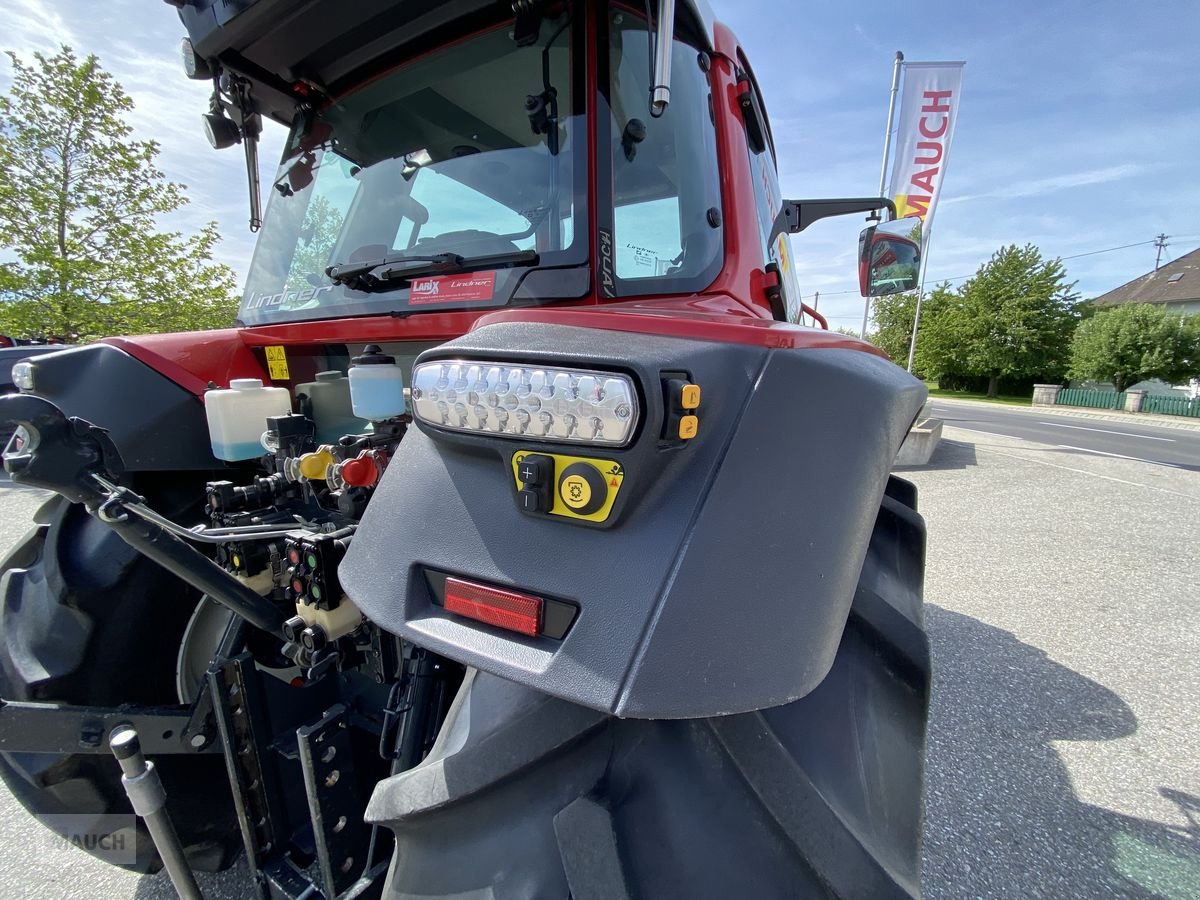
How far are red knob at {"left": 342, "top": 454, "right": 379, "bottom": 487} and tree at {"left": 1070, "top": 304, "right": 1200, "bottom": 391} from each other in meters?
36.9

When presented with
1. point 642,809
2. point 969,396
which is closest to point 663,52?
point 642,809

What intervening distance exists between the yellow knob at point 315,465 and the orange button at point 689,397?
35.4 inches

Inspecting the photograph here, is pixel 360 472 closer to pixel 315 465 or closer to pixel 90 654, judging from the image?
pixel 315 465

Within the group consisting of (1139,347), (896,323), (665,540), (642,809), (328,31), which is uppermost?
(896,323)

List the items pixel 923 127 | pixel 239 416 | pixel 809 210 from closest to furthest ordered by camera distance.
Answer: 1. pixel 239 416
2. pixel 809 210
3. pixel 923 127

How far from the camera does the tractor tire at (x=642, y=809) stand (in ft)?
2.15

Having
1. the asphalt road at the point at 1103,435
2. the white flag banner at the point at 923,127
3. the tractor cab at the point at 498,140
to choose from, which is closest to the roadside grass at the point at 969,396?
the asphalt road at the point at 1103,435

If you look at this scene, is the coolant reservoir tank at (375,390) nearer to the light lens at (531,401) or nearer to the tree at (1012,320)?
the light lens at (531,401)

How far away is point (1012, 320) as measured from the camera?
30516 millimetres

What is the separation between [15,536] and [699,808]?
6838 millimetres

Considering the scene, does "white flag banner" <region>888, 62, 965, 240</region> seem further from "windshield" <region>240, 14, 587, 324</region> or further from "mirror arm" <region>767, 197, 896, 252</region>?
"windshield" <region>240, 14, 587, 324</region>

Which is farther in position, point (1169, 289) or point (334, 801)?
point (1169, 289)

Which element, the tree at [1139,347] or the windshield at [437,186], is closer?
the windshield at [437,186]

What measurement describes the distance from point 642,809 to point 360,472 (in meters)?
0.83
